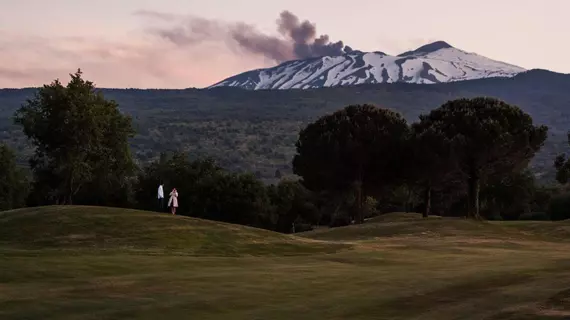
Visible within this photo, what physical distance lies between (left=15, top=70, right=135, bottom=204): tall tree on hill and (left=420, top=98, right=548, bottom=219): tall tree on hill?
32513 millimetres

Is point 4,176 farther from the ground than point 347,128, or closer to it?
closer to it

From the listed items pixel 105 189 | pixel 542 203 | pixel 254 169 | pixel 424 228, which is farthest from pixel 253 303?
pixel 254 169

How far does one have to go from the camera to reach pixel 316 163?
7300 centimetres

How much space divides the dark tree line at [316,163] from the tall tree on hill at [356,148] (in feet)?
0.40

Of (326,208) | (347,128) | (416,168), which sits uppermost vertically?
(347,128)

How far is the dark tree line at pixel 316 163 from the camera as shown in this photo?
59.5 m

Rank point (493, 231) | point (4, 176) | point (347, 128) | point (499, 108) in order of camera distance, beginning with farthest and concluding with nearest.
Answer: point (4, 176)
point (347, 128)
point (499, 108)
point (493, 231)

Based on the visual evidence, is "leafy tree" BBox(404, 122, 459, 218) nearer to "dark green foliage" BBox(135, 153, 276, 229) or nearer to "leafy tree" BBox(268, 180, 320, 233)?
"dark green foliage" BBox(135, 153, 276, 229)

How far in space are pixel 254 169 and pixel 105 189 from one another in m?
120

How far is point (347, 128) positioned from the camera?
230 ft

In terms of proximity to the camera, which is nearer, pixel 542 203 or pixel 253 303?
pixel 253 303

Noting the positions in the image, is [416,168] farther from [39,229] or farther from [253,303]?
[253,303]

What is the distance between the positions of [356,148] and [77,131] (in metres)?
29.4

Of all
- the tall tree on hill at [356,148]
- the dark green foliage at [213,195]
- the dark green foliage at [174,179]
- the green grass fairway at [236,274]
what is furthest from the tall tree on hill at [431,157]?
the dark green foliage at [174,179]
